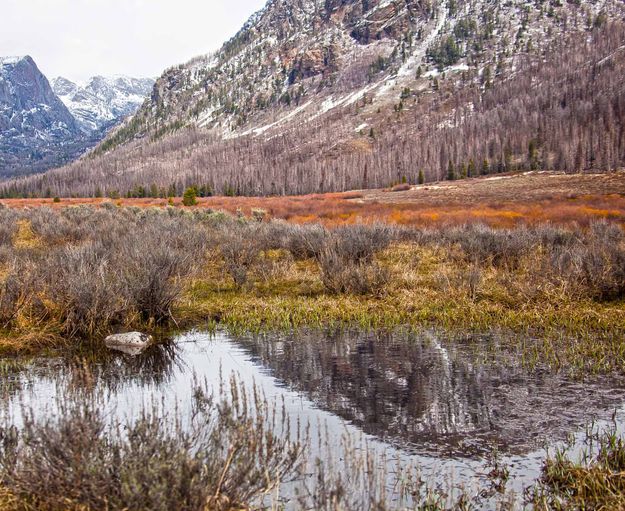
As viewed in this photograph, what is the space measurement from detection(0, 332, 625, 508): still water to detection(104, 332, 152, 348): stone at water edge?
292mm

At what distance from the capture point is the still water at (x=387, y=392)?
5703 millimetres

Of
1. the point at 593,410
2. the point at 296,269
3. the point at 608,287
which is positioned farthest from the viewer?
the point at 296,269

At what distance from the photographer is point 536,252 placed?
719 inches

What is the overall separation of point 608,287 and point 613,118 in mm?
100485

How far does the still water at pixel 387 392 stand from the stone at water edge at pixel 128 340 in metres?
0.29

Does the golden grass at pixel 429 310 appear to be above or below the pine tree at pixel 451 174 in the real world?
below

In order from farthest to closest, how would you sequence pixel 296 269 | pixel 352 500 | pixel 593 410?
pixel 296 269, pixel 593 410, pixel 352 500

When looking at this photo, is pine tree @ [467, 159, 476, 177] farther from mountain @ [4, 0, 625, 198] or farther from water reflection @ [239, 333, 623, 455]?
water reflection @ [239, 333, 623, 455]

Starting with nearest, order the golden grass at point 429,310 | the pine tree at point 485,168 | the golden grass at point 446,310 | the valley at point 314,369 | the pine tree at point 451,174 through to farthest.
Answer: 1. the valley at point 314,369
2. the golden grass at point 446,310
3. the golden grass at point 429,310
4. the pine tree at point 485,168
5. the pine tree at point 451,174

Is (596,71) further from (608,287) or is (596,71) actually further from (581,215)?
(608,287)

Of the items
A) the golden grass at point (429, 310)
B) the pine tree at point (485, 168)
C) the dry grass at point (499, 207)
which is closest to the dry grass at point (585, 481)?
the golden grass at point (429, 310)

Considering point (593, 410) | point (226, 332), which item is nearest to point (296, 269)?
point (226, 332)

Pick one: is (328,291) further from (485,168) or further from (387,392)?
(485,168)

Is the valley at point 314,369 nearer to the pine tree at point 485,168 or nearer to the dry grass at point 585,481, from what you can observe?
the dry grass at point 585,481
